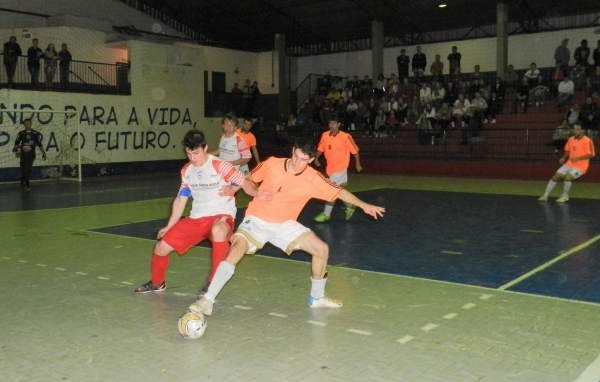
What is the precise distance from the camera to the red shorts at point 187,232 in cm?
687

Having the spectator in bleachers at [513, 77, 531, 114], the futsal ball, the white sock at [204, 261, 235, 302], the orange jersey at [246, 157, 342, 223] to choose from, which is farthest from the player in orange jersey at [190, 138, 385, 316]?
the spectator in bleachers at [513, 77, 531, 114]

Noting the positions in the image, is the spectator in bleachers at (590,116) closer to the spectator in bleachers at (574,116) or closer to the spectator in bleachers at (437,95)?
the spectator in bleachers at (574,116)

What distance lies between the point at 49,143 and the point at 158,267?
20056mm

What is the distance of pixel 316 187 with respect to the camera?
6500 millimetres

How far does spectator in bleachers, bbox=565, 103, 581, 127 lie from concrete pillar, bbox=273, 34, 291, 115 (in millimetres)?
17218

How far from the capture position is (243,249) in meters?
6.18

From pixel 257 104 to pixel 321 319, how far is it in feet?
101

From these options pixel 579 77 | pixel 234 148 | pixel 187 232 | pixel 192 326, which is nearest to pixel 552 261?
pixel 187 232

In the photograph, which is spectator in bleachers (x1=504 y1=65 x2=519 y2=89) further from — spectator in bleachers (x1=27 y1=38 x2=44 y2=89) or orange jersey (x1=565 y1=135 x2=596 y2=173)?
spectator in bleachers (x1=27 y1=38 x2=44 y2=89)

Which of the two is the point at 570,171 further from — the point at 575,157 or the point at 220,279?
the point at 220,279

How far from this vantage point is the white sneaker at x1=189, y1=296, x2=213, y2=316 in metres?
5.60

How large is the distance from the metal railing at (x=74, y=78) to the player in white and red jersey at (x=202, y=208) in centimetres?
1997

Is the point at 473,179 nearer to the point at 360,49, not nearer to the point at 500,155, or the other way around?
the point at 500,155

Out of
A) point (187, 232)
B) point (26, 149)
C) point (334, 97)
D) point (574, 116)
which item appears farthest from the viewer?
point (334, 97)
